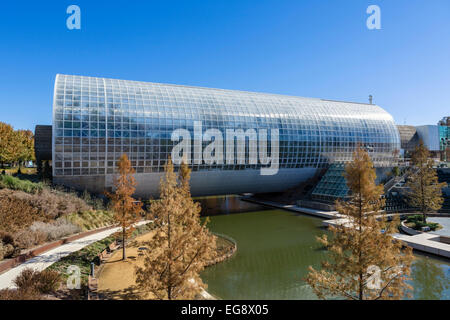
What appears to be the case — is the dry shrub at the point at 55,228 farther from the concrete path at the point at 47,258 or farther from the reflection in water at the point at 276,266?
the reflection in water at the point at 276,266

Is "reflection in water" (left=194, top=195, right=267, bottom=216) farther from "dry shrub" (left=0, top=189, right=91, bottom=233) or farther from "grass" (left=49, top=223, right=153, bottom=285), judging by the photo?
"grass" (left=49, top=223, right=153, bottom=285)

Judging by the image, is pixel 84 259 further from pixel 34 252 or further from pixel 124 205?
pixel 124 205

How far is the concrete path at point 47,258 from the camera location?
14.1 m

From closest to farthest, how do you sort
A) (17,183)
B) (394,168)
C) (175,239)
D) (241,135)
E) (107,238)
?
(175,239) < (107,238) < (17,183) < (241,135) < (394,168)

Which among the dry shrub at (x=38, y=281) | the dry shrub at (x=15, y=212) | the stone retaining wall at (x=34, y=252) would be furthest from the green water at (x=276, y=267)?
the dry shrub at (x=15, y=212)

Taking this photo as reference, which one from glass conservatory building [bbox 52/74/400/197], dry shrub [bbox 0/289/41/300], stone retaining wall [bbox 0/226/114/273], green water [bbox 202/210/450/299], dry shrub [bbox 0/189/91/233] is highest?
glass conservatory building [bbox 52/74/400/197]

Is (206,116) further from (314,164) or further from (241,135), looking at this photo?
(314,164)

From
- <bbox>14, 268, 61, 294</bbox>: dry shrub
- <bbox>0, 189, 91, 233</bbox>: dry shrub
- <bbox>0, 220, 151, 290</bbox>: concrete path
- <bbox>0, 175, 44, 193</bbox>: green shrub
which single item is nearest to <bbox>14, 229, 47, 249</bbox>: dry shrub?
<bbox>0, 189, 91, 233</bbox>: dry shrub

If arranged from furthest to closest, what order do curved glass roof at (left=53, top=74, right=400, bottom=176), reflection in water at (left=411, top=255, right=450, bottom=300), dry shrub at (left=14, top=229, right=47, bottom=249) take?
curved glass roof at (left=53, top=74, right=400, bottom=176) → dry shrub at (left=14, top=229, right=47, bottom=249) → reflection in water at (left=411, top=255, right=450, bottom=300)

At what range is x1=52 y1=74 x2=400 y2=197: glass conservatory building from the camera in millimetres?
33250

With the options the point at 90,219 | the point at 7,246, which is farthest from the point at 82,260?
the point at 90,219

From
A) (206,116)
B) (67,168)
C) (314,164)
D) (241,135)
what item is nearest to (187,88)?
(206,116)

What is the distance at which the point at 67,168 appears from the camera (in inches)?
1283
